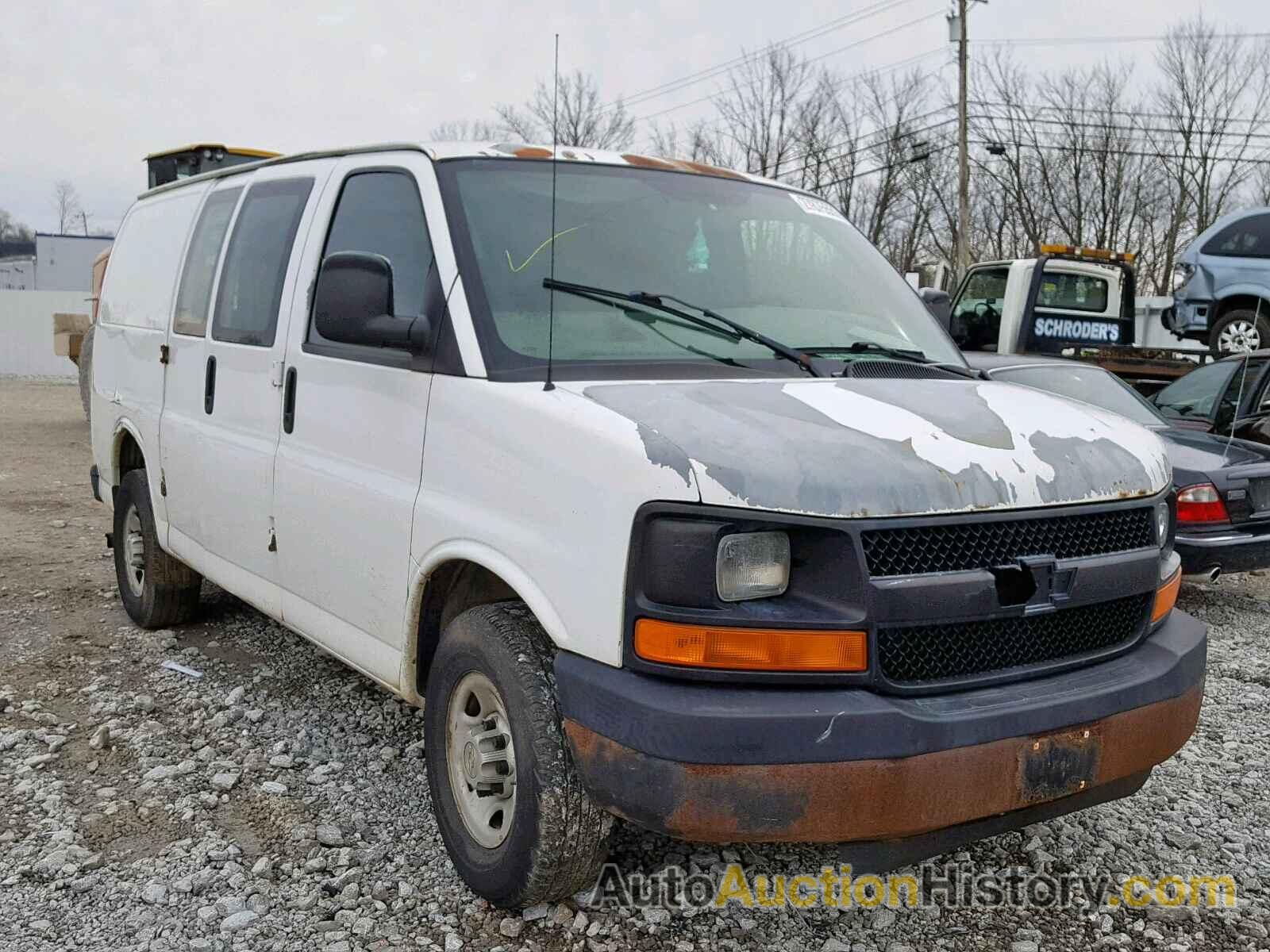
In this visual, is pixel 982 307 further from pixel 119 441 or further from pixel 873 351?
pixel 873 351

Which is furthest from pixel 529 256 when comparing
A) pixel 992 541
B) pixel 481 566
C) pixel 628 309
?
pixel 992 541

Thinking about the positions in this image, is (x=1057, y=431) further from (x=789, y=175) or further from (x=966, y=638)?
(x=789, y=175)

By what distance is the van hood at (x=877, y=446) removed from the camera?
8.38 ft

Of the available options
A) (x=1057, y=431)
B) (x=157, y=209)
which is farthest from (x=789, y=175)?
(x=1057, y=431)

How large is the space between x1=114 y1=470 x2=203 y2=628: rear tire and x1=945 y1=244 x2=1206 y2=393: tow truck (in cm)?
1113

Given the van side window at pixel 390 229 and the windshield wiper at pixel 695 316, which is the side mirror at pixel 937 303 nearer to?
the windshield wiper at pixel 695 316

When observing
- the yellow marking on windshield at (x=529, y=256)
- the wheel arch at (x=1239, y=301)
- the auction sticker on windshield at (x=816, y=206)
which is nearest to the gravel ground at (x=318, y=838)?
the yellow marking on windshield at (x=529, y=256)

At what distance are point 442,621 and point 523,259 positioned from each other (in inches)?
42.1

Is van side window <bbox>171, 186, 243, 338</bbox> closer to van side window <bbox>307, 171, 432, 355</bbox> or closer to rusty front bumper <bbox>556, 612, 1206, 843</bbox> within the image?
van side window <bbox>307, 171, 432, 355</bbox>

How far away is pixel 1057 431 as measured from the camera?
3.02 metres

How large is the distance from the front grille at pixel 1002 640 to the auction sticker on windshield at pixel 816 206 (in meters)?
1.88

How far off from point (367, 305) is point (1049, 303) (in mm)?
13985

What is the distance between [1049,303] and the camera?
51.3 ft

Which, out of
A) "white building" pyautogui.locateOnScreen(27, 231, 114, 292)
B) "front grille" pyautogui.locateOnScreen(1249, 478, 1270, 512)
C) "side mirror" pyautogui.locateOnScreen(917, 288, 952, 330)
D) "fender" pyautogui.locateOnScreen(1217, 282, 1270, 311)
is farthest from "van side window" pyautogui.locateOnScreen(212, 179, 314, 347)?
"white building" pyautogui.locateOnScreen(27, 231, 114, 292)
